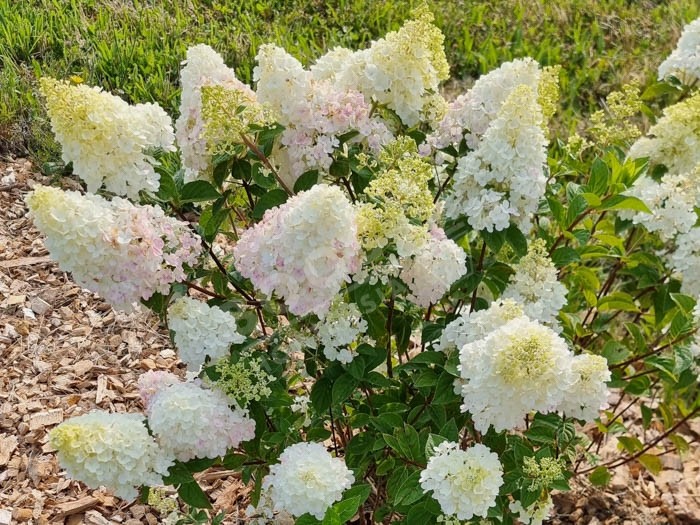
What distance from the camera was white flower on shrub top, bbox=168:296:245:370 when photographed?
1932 millimetres

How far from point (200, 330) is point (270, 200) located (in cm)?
41

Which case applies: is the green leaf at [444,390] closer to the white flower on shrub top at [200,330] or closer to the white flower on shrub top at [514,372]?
the white flower on shrub top at [514,372]

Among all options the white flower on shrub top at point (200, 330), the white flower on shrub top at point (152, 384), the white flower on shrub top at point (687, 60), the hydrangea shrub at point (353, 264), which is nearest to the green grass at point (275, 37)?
the white flower on shrub top at point (687, 60)

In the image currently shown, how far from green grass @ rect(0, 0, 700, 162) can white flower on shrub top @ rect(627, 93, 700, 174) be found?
2298 millimetres

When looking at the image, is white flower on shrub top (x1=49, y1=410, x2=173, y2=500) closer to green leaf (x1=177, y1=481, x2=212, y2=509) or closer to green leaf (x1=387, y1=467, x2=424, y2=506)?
green leaf (x1=177, y1=481, x2=212, y2=509)

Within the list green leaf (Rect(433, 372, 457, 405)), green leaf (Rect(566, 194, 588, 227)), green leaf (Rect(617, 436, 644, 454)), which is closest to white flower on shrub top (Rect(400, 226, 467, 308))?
green leaf (Rect(433, 372, 457, 405))

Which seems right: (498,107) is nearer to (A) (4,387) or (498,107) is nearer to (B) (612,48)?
(A) (4,387)

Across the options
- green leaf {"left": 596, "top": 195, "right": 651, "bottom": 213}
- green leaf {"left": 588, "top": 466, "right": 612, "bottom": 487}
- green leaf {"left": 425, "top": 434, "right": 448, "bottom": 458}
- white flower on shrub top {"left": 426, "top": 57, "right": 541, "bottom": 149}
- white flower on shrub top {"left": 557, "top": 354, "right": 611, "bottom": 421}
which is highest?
white flower on shrub top {"left": 426, "top": 57, "right": 541, "bottom": 149}

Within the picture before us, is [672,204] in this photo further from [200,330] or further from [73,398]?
[73,398]

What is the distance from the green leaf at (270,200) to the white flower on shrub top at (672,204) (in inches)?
42.6

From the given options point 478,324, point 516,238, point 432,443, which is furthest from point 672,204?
point 432,443

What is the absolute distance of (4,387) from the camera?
3102 mm

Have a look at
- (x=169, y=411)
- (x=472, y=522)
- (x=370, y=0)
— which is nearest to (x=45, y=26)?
(x=370, y=0)

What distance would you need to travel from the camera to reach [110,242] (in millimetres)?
1786
